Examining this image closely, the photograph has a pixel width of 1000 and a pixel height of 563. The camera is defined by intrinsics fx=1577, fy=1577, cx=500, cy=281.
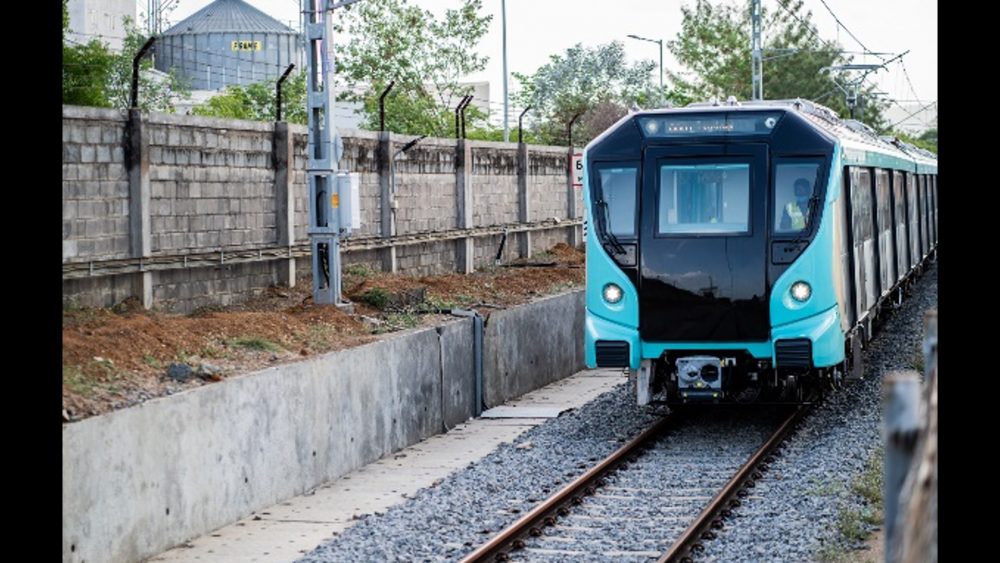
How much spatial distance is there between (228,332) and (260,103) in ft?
Result: 136

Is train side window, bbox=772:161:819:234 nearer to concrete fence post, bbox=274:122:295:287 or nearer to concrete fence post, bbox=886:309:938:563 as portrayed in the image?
concrete fence post, bbox=274:122:295:287

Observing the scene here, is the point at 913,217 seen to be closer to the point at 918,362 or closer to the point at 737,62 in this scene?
the point at 918,362

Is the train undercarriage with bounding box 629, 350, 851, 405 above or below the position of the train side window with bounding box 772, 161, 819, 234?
below

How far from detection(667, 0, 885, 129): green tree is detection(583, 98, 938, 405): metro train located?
55424 millimetres

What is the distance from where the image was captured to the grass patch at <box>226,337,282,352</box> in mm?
15555

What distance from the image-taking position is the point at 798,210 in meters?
15.8

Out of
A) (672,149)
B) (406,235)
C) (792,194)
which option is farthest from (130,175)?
(406,235)

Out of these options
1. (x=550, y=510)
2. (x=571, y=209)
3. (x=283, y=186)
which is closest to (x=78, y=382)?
(x=550, y=510)

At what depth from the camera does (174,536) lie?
39.2ft

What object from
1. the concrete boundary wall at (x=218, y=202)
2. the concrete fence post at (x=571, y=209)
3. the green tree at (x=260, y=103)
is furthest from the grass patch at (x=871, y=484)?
the green tree at (x=260, y=103)

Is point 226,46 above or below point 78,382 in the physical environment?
above

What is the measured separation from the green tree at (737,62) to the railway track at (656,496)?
54.9 metres

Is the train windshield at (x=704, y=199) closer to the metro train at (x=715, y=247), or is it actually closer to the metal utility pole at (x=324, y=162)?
the metro train at (x=715, y=247)

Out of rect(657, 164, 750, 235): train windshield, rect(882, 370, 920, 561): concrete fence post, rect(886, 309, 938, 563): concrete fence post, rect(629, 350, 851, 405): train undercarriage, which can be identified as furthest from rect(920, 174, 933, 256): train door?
rect(882, 370, 920, 561): concrete fence post
